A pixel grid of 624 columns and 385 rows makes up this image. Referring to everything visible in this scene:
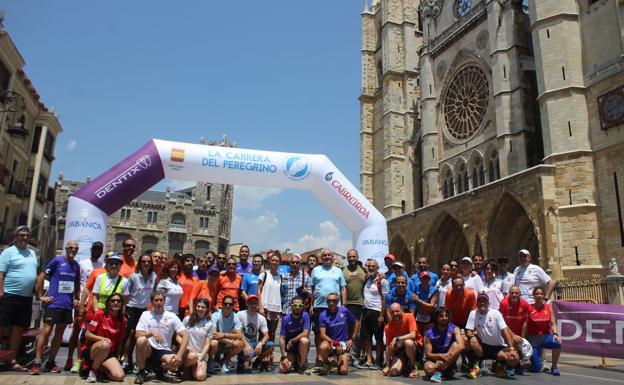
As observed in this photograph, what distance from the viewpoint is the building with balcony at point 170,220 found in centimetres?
4438

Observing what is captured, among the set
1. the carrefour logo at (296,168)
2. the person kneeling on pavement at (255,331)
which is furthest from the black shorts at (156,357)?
the carrefour logo at (296,168)

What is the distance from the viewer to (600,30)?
647 inches

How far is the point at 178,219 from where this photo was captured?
1825 inches

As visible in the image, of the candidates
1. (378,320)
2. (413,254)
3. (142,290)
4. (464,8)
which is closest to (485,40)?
(464,8)

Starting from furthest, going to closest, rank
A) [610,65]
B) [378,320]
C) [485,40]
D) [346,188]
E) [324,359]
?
[485,40] < [610,65] < [346,188] < [378,320] < [324,359]

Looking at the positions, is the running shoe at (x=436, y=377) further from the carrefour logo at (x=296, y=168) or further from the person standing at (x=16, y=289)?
the carrefour logo at (x=296, y=168)

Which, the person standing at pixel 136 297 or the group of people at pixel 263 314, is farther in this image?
the person standing at pixel 136 297

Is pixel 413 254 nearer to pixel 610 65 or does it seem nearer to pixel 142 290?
pixel 610 65

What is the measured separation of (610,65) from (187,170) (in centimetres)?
1485

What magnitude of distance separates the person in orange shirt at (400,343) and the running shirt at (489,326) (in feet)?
2.68

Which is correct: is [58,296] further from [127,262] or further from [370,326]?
[370,326]

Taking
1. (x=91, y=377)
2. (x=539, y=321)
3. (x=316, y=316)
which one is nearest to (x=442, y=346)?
(x=539, y=321)

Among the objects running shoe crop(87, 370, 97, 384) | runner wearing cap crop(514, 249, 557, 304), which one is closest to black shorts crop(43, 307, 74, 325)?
running shoe crop(87, 370, 97, 384)

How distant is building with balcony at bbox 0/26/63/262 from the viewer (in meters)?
18.8
